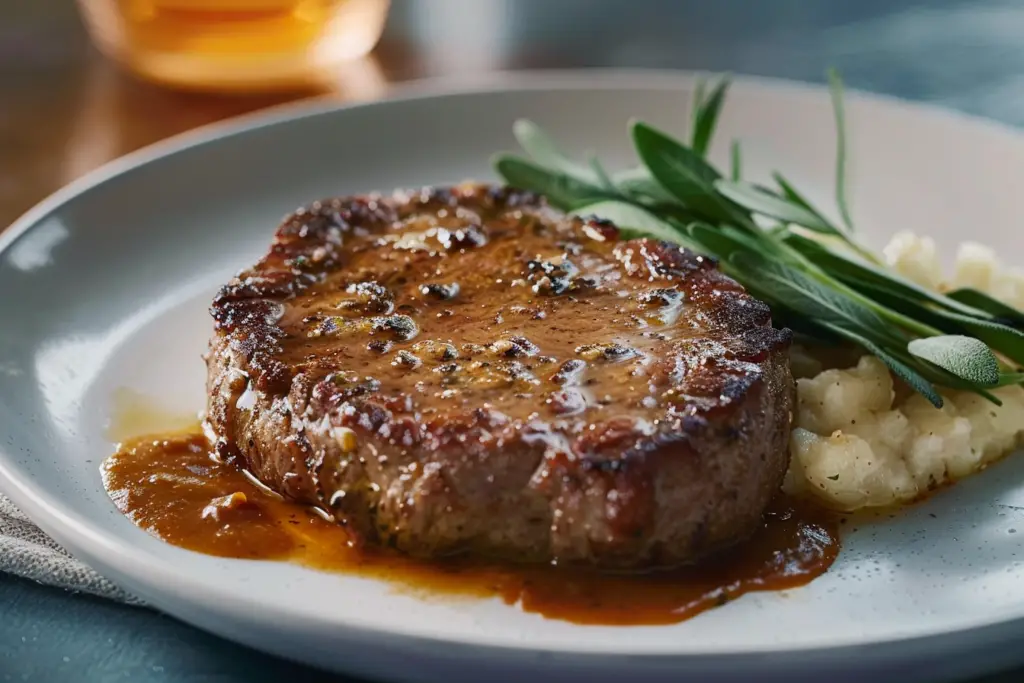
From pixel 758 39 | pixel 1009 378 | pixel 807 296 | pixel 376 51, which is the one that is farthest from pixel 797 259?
pixel 758 39

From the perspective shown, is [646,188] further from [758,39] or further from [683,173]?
[758,39]

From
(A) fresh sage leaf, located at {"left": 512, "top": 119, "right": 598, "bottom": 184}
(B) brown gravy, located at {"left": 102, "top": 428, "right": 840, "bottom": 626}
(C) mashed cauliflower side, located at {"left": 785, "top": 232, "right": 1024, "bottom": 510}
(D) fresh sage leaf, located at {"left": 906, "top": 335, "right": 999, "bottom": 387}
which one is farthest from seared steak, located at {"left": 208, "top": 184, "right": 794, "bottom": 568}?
(A) fresh sage leaf, located at {"left": 512, "top": 119, "right": 598, "bottom": 184}

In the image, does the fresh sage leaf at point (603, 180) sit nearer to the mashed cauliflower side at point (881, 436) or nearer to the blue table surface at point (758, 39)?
the mashed cauliflower side at point (881, 436)

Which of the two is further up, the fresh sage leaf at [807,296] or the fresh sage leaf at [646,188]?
the fresh sage leaf at [646,188]

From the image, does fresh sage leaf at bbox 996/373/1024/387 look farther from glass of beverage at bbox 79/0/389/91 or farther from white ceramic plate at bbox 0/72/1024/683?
glass of beverage at bbox 79/0/389/91

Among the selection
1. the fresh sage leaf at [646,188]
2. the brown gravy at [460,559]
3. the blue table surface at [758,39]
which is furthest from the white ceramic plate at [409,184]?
the blue table surface at [758,39]

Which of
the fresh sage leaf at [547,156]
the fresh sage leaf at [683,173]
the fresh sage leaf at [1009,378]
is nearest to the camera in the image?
the fresh sage leaf at [1009,378]
